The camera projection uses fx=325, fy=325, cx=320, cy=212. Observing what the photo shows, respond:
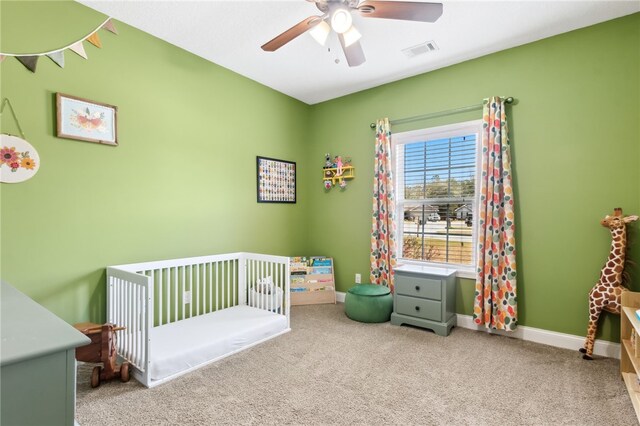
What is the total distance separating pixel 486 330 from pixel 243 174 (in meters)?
2.89

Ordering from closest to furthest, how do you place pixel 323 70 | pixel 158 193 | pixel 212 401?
1. pixel 212 401
2. pixel 158 193
3. pixel 323 70

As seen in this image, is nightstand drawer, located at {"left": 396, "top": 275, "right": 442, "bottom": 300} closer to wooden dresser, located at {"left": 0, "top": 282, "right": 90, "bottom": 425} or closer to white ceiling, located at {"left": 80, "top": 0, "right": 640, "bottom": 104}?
white ceiling, located at {"left": 80, "top": 0, "right": 640, "bottom": 104}

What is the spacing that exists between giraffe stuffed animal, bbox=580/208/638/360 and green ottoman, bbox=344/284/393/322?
1.62 meters

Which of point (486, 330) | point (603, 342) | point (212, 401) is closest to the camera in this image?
point (212, 401)

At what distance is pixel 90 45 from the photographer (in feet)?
7.86

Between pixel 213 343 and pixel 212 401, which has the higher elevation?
pixel 213 343

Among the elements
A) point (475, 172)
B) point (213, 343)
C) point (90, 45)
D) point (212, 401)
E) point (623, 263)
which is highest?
point (90, 45)

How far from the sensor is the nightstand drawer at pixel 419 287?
3.03 meters

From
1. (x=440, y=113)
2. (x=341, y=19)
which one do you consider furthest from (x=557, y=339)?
(x=341, y=19)

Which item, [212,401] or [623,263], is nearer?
[212,401]

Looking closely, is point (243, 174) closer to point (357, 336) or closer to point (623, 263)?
point (357, 336)

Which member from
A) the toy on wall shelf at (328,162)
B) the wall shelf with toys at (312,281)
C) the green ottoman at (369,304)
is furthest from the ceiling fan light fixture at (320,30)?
the wall shelf with toys at (312,281)

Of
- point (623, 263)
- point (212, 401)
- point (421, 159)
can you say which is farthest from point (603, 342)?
point (212, 401)

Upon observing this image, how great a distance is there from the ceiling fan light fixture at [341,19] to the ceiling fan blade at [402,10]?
97 mm
